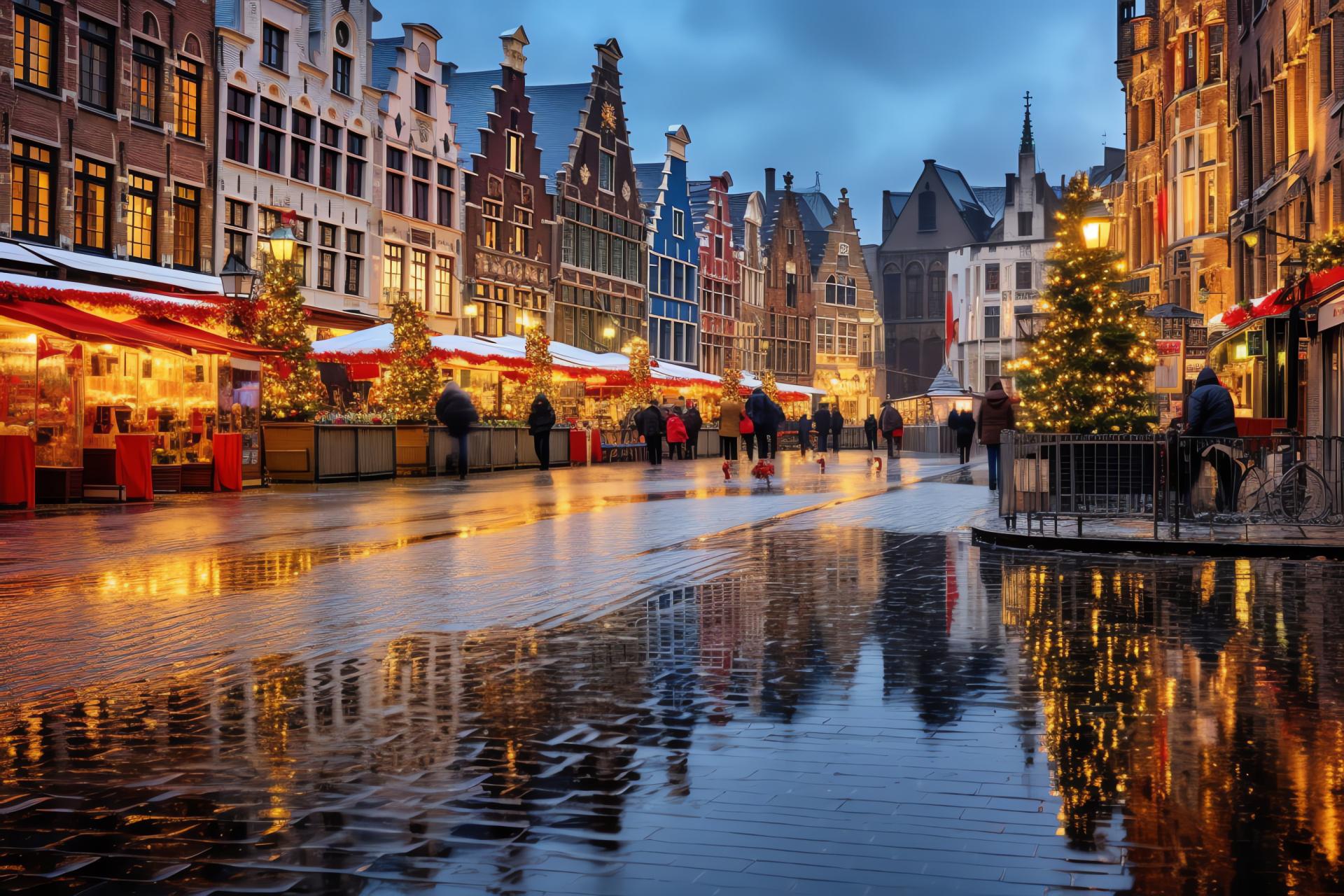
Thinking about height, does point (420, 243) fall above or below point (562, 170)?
below

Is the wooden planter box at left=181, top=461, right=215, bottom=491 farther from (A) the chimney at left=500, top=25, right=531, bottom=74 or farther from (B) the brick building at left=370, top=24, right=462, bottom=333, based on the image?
(A) the chimney at left=500, top=25, right=531, bottom=74

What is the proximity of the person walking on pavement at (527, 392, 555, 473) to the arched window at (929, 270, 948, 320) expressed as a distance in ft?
203

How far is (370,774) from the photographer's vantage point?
4941 millimetres

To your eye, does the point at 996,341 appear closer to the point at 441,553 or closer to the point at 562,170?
the point at 562,170

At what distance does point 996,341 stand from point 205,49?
5541 centimetres

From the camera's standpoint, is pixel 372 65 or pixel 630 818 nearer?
pixel 630 818

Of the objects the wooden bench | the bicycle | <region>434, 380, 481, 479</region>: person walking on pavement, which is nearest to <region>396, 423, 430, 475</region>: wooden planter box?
<region>434, 380, 481, 479</region>: person walking on pavement

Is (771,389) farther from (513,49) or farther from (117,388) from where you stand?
(117,388)

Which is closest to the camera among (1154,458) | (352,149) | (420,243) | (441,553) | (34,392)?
(441,553)

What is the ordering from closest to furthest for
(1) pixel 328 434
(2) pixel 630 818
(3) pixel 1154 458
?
(2) pixel 630 818 < (3) pixel 1154 458 < (1) pixel 328 434

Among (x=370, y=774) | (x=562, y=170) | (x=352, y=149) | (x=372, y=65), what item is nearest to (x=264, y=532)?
(x=370, y=774)

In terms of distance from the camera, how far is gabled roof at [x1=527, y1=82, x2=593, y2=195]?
5662 centimetres

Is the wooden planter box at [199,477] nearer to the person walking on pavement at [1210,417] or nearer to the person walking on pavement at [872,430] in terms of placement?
the person walking on pavement at [1210,417]

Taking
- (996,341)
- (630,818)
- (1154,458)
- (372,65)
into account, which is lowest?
(630,818)
